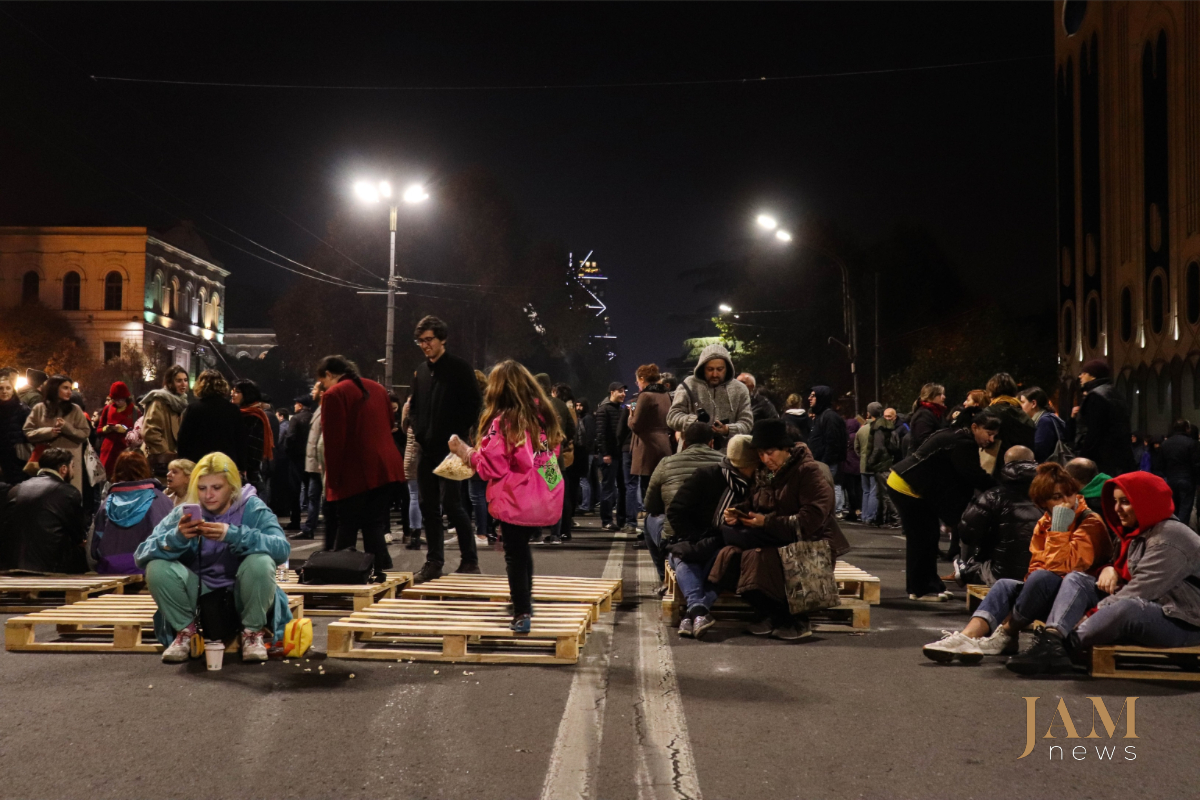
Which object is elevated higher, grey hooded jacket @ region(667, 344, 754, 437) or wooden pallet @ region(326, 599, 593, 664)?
grey hooded jacket @ region(667, 344, 754, 437)

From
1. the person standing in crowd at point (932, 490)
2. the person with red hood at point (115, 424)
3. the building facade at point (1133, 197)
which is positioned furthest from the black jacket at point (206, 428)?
the building facade at point (1133, 197)

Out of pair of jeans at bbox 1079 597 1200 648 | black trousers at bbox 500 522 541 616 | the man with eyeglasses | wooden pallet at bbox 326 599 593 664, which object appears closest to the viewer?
pair of jeans at bbox 1079 597 1200 648

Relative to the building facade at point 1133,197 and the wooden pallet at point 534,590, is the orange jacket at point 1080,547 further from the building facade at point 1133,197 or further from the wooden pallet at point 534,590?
the building facade at point 1133,197

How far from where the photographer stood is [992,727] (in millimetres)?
4965

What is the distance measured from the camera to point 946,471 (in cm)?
903

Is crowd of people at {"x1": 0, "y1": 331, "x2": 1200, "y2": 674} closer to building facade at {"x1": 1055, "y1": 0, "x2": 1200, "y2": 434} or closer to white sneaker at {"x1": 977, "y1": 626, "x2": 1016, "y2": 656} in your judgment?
white sneaker at {"x1": 977, "y1": 626, "x2": 1016, "y2": 656}

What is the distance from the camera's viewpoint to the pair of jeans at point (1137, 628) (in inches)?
236

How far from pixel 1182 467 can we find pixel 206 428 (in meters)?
11.6

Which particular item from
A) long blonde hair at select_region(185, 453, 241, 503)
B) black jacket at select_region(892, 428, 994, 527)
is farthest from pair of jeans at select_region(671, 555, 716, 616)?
long blonde hair at select_region(185, 453, 241, 503)

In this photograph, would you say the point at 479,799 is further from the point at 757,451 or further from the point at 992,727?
the point at 757,451

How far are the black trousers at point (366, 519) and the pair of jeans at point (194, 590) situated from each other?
8.10 ft

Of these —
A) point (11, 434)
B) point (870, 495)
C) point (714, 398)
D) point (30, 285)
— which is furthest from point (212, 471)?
point (30, 285)

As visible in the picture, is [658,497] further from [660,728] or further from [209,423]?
[209,423]

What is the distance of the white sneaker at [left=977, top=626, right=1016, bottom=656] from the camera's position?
21.2 feet
